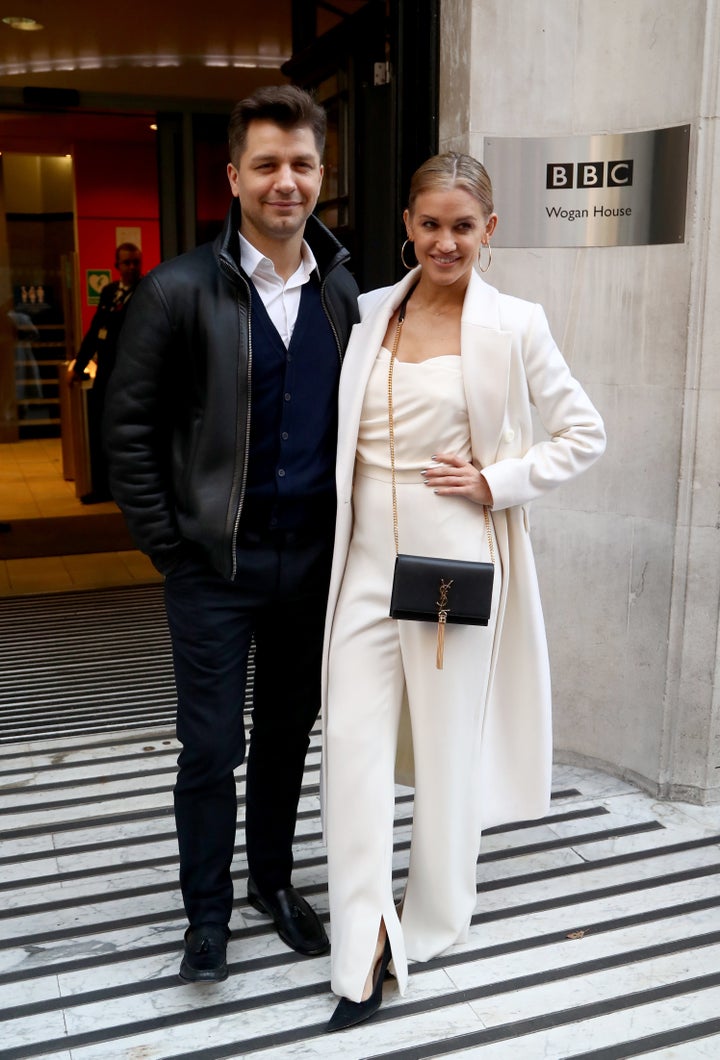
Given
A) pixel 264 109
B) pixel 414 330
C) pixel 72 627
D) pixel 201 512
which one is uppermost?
pixel 264 109

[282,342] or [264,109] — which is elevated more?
[264,109]

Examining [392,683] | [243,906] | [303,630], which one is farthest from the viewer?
[243,906]

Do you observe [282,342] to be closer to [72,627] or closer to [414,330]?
[414,330]

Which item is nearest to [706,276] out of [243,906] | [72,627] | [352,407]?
[352,407]

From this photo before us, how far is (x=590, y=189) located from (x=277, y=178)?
144 centimetres

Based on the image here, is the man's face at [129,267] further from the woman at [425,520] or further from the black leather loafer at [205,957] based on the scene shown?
the black leather loafer at [205,957]

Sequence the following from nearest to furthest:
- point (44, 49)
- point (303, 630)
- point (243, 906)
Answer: point (303, 630)
point (243, 906)
point (44, 49)

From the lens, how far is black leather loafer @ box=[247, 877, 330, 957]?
8.99 feet

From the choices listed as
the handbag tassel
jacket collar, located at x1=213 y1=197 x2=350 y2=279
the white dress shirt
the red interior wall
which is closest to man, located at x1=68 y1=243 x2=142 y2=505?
the red interior wall

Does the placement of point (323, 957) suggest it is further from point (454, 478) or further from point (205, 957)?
point (454, 478)

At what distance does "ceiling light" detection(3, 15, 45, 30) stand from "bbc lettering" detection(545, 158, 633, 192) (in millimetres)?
5906

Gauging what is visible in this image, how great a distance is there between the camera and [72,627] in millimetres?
5547

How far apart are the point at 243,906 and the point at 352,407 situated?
141 centimetres

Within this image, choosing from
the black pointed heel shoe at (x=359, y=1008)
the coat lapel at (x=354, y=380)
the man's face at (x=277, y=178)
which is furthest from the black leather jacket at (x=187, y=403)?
the black pointed heel shoe at (x=359, y=1008)
